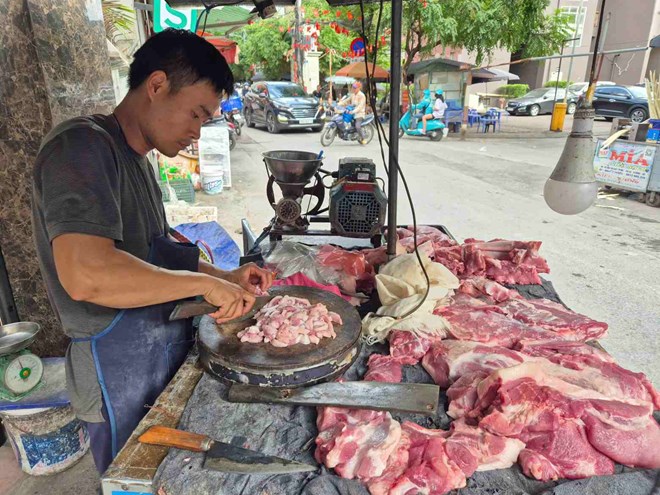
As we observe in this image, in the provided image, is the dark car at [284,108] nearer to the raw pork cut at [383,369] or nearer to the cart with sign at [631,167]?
the cart with sign at [631,167]

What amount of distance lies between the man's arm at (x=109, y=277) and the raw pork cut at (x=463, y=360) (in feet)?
3.48

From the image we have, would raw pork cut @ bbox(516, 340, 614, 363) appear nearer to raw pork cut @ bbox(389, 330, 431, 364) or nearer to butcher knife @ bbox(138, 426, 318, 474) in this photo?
raw pork cut @ bbox(389, 330, 431, 364)

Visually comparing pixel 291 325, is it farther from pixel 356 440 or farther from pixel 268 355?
pixel 356 440

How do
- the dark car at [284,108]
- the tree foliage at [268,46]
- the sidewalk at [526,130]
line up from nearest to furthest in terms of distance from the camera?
the sidewalk at [526,130], the dark car at [284,108], the tree foliage at [268,46]

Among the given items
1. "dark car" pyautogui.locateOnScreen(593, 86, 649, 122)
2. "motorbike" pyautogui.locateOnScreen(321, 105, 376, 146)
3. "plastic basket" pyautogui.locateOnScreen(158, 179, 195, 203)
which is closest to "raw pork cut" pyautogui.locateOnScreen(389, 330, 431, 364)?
"plastic basket" pyautogui.locateOnScreen(158, 179, 195, 203)

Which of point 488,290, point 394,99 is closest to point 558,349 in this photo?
point 488,290

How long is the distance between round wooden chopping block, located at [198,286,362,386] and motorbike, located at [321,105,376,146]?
1375 centimetres

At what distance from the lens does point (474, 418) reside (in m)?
1.68

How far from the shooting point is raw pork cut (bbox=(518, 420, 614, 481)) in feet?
4.82

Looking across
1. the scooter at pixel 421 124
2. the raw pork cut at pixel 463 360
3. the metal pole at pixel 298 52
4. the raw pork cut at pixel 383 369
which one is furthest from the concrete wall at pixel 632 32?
the raw pork cut at pixel 383 369

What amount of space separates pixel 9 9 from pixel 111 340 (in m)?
2.26

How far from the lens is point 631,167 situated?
9117mm

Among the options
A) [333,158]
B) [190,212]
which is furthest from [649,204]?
[190,212]

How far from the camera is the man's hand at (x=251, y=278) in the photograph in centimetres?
222
